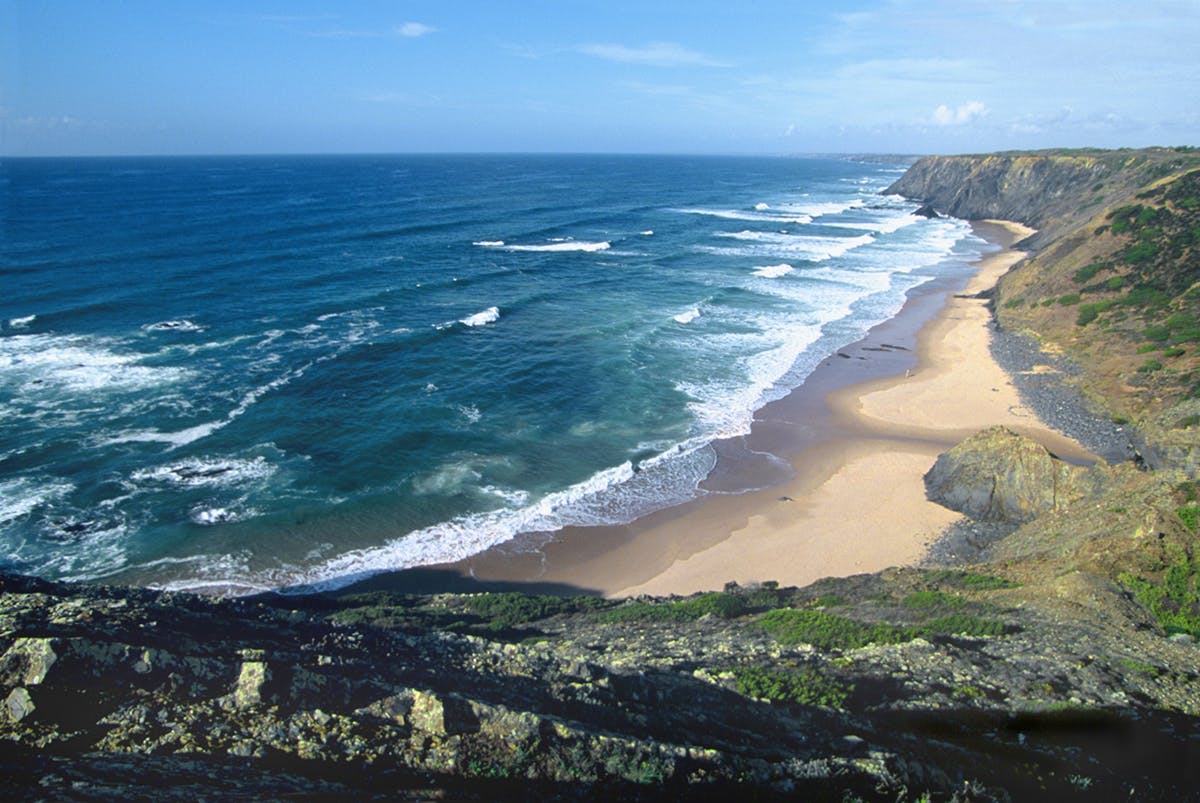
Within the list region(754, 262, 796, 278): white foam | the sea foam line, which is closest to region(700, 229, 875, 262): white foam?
region(754, 262, 796, 278): white foam

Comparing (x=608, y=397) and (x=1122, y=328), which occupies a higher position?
(x=1122, y=328)

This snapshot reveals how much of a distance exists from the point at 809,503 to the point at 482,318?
26.5 metres

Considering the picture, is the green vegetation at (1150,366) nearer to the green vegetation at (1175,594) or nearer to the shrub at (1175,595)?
the green vegetation at (1175,594)

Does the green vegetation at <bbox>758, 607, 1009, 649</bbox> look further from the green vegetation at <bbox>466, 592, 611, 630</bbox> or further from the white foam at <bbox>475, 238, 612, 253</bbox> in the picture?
the white foam at <bbox>475, 238, 612, 253</bbox>

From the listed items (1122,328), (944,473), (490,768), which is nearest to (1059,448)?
(944,473)

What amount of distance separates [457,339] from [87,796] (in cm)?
3531

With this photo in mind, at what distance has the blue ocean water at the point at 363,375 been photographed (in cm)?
2281

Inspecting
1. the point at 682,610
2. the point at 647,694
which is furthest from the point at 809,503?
the point at 647,694

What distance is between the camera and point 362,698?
8.78 m

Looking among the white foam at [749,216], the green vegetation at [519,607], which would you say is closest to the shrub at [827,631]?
the green vegetation at [519,607]

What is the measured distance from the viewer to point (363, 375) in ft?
114

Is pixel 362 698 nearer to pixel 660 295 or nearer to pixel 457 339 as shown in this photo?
pixel 457 339

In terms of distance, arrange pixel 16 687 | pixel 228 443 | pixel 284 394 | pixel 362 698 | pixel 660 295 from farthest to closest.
→ pixel 660 295 < pixel 284 394 < pixel 228 443 < pixel 362 698 < pixel 16 687

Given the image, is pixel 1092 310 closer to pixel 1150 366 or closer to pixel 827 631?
pixel 1150 366
